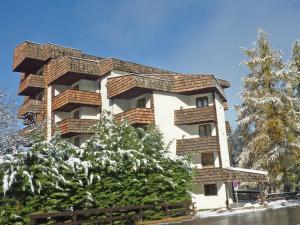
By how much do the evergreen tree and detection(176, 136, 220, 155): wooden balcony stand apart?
992 cm

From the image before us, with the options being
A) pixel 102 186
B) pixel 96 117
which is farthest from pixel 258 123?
pixel 102 186

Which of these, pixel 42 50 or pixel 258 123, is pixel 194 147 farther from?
pixel 42 50

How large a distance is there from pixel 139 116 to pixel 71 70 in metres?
7.97

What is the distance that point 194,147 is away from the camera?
37656 mm

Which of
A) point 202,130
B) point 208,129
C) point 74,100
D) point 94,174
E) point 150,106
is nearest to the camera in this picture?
point 94,174

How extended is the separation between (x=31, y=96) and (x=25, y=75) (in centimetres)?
263

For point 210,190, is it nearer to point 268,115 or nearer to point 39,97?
point 268,115

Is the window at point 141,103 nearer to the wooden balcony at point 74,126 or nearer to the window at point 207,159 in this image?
the wooden balcony at point 74,126

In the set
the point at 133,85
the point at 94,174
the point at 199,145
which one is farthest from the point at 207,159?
the point at 94,174

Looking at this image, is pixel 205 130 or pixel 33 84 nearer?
pixel 205 130

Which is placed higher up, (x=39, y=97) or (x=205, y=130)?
(x=39, y=97)

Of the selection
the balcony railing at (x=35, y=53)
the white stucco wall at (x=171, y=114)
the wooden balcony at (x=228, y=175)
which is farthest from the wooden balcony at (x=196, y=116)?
the balcony railing at (x=35, y=53)

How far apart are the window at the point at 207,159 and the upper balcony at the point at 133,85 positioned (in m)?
7.28

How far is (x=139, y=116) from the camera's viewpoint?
119 feet
